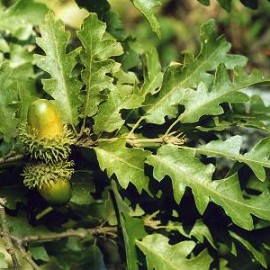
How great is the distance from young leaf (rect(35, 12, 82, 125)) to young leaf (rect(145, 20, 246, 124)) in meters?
0.19

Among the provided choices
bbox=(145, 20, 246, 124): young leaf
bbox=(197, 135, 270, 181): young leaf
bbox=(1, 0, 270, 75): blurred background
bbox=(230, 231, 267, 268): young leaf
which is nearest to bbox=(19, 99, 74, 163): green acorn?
bbox=(145, 20, 246, 124): young leaf

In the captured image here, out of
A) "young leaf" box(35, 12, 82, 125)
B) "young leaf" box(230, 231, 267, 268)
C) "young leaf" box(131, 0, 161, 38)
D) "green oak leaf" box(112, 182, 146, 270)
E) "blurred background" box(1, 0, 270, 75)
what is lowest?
"blurred background" box(1, 0, 270, 75)

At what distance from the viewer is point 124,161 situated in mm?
1602

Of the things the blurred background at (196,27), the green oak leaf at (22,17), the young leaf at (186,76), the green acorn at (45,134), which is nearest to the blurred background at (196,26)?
the blurred background at (196,27)

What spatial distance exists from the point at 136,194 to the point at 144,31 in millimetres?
2789

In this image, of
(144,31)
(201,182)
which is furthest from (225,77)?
(144,31)

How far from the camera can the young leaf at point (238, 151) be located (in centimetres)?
166

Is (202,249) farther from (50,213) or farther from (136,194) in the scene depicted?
(50,213)

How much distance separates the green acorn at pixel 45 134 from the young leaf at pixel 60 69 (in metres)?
0.05

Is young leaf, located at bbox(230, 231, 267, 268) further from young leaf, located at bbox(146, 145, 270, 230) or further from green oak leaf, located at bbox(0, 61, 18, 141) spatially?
green oak leaf, located at bbox(0, 61, 18, 141)

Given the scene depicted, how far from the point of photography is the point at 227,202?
5.29 feet

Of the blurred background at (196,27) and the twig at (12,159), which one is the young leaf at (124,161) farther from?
the blurred background at (196,27)

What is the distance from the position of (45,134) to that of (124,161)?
7.9 inches

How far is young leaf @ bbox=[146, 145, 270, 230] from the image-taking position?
5.26 ft
